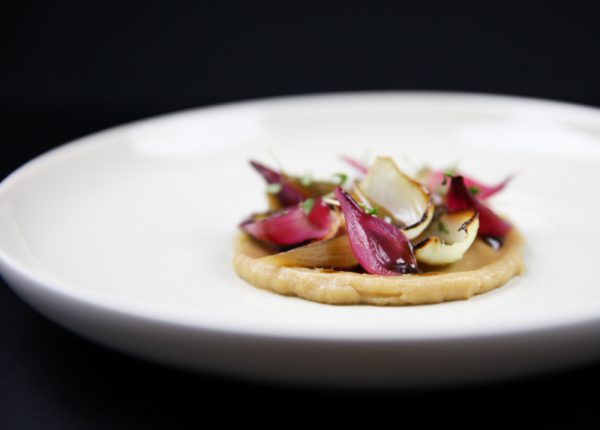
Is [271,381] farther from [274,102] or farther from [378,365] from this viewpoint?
[274,102]

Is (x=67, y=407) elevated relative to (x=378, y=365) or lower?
lower

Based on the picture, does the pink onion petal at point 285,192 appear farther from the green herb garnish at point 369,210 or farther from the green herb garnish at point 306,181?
the green herb garnish at point 369,210

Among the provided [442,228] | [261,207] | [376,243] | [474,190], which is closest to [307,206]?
[376,243]

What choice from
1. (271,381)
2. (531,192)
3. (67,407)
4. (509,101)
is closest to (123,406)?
(67,407)

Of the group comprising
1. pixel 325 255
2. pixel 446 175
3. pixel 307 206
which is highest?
pixel 446 175

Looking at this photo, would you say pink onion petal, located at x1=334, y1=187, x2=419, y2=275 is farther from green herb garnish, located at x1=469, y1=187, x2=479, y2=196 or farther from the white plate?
green herb garnish, located at x1=469, y1=187, x2=479, y2=196

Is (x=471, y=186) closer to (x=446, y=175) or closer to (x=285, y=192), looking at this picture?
(x=446, y=175)

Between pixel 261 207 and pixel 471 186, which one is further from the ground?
pixel 471 186
